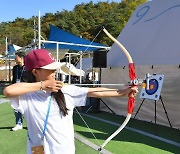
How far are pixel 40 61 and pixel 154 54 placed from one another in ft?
17.7

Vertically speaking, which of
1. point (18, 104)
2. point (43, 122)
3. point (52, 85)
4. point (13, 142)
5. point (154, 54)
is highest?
point (154, 54)

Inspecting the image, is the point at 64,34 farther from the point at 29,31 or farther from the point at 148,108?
the point at 29,31

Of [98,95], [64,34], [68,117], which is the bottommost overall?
[68,117]

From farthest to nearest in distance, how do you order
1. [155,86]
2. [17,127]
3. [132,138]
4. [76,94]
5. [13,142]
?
[17,127] → [155,86] → [132,138] → [13,142] → [76,94]

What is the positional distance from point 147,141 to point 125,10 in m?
47.2

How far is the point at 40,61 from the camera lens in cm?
193

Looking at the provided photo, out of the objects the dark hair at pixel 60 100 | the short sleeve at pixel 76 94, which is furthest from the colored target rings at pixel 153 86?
the dark hair at pixel 60 100

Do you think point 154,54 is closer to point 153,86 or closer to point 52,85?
point 153,86

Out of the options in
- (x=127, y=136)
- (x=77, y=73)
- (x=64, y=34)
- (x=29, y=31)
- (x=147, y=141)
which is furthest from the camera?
(x=29, y=31)

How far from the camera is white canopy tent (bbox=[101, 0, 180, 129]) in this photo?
6.60m

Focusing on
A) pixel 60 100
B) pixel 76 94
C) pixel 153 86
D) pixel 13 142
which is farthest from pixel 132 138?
pixel 60 100

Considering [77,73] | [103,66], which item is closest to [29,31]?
[77,73]

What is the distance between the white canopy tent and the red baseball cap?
4.78 m

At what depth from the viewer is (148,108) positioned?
23.9 ft
